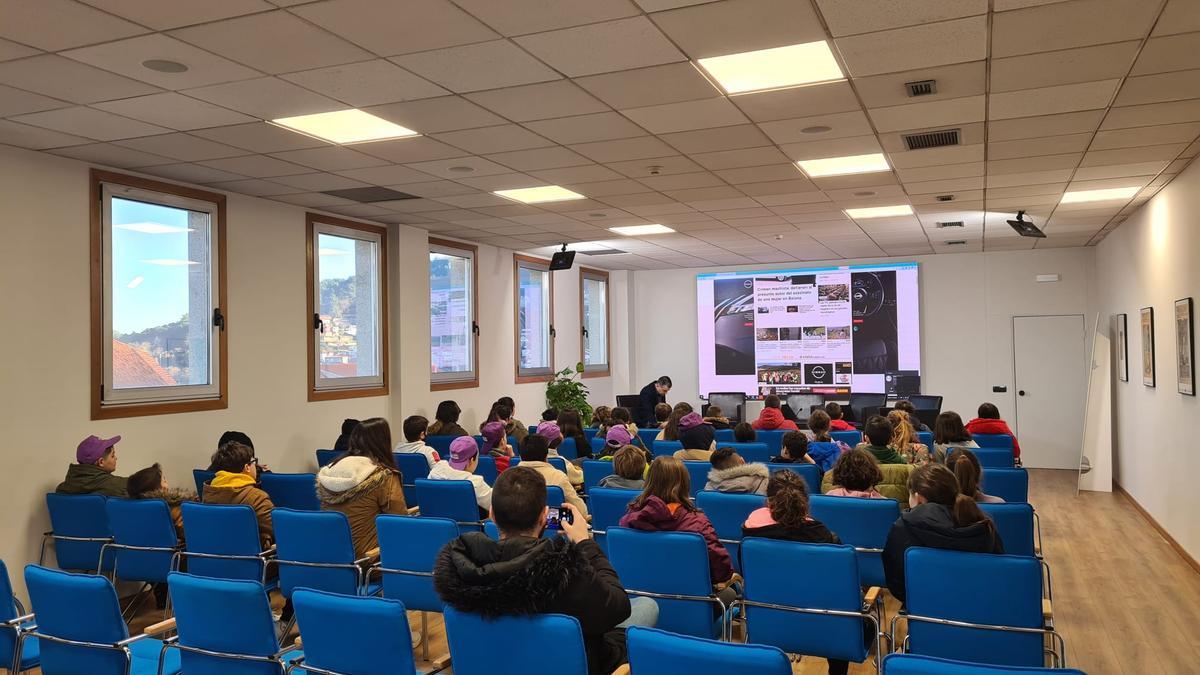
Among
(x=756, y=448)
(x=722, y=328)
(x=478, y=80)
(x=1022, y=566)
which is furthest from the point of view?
(x=722, y=328)

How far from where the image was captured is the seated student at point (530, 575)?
2584 millimetres

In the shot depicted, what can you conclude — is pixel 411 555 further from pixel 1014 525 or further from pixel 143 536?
pixel 1014 525

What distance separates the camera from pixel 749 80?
4.88m

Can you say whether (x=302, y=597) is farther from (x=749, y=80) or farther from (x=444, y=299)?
(x=444, y=299)

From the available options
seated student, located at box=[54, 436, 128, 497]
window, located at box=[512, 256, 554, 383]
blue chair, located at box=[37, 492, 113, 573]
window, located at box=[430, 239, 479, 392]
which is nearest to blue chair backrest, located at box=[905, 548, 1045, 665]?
blue chair, located at box=[37, 492, 113, 573]

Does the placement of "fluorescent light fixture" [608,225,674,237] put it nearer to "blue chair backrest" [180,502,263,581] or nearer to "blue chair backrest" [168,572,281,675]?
"blue chair backrest" [180,502,263,581]

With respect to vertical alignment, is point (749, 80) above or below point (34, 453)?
above

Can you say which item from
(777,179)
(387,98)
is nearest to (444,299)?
(777,179)

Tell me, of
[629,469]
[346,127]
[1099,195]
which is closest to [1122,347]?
[1099,195]

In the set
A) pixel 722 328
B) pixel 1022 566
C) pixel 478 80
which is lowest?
pixel 1022 566

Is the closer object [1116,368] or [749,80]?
[749,80]

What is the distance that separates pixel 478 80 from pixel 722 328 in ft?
35.1

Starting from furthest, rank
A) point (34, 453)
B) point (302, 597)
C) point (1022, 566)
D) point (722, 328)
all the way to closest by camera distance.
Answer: point (722, 328), point (34, 453), point (1022, 566), point (302, 597)

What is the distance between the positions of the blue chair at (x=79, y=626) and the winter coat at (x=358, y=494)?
1.74 metres
